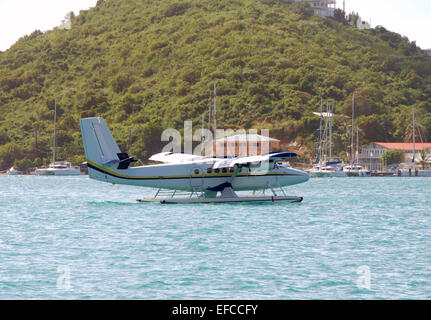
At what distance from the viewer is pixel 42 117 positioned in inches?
5197

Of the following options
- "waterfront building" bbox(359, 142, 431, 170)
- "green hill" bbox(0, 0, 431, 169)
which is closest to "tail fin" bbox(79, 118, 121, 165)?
"green hill" bbox(0, 0, 431, 169)

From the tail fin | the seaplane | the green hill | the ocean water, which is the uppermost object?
the green hill

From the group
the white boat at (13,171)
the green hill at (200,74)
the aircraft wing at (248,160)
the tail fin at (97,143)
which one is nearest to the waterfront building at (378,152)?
the green hill at (200,74)

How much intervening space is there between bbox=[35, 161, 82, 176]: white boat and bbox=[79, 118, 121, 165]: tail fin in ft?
222

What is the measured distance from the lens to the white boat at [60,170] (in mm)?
96250

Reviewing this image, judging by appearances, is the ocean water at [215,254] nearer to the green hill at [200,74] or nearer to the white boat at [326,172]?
the white boat at [326,172]

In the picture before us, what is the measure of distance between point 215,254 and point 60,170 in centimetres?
8164

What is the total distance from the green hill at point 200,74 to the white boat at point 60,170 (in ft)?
13.8

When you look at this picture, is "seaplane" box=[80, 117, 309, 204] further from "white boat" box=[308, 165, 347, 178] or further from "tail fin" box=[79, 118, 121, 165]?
"white boat" box=[308, 165, 347, 178]

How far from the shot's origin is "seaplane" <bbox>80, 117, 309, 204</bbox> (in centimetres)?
2941

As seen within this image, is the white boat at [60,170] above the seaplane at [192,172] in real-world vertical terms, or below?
below

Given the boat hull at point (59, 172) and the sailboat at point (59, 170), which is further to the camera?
the sailboat at point (59, 170)

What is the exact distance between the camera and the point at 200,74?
13588 centimetres
